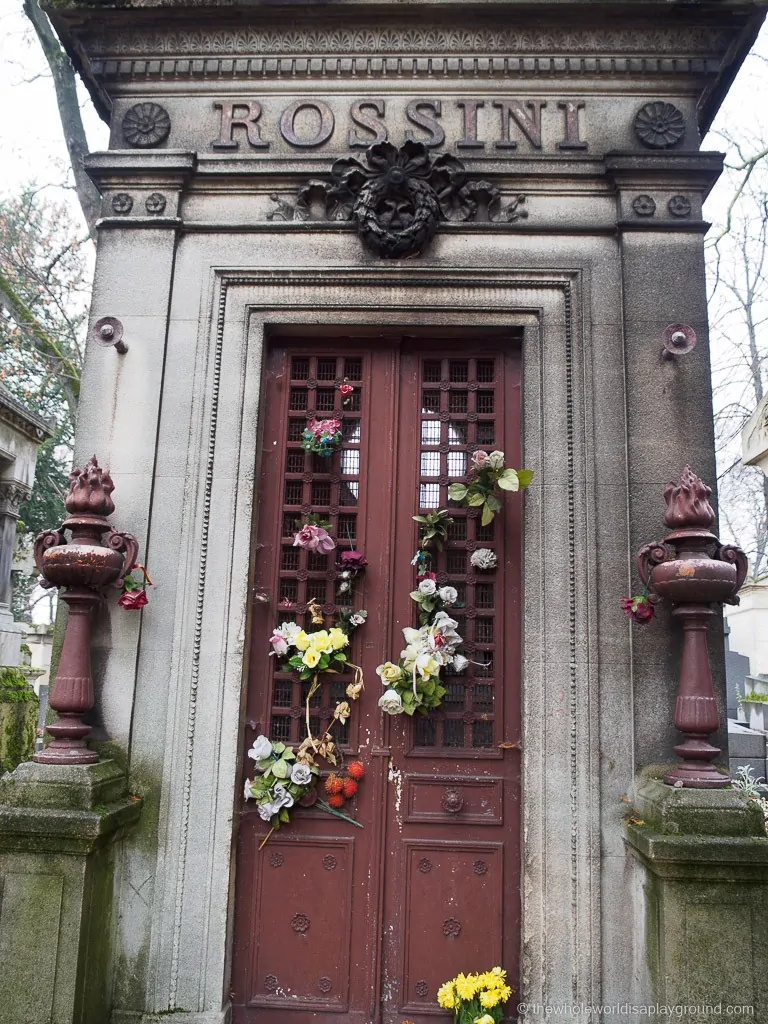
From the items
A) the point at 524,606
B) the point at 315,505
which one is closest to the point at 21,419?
the point at 315,505

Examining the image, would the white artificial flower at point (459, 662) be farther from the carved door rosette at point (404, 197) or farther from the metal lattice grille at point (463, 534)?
the carved door rosette at point (404, 197)

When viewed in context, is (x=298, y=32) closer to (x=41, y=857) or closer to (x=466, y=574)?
(x=466, y=574)

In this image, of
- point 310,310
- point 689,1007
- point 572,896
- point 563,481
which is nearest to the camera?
point 689,1007

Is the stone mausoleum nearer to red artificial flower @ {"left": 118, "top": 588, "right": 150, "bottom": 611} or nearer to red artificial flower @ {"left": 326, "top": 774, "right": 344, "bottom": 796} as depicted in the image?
red artificial flower @ {"left": 326, "top": 774, "right": 344, "bottom": 796}

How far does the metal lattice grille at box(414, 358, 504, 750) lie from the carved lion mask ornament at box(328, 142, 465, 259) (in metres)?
0.90

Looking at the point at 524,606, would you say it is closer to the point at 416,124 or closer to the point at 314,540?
the point at 314,540

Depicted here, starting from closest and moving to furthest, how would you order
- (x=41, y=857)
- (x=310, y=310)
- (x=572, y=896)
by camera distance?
(x=41, y=857) < (x=572, y=896) < (x=310, y=310)

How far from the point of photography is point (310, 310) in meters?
5.54

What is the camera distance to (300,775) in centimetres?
497

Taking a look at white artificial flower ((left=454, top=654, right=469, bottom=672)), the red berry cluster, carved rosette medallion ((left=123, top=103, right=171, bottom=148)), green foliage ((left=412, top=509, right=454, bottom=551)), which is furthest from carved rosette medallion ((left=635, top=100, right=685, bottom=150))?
the red berry cluster

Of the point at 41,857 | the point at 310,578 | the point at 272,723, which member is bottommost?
the point at 41,857

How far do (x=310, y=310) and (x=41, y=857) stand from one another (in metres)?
3.92

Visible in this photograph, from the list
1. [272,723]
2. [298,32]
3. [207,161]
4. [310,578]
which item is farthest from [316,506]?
[298,32]

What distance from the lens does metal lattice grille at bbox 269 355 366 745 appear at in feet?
17.2
